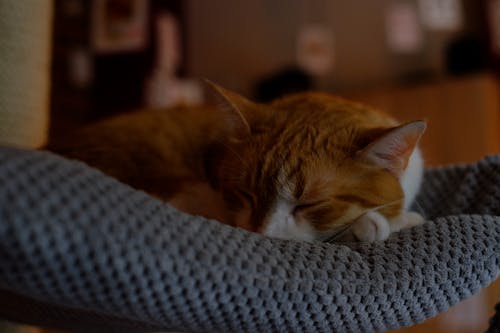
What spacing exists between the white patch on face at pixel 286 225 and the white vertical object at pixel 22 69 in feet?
2.05

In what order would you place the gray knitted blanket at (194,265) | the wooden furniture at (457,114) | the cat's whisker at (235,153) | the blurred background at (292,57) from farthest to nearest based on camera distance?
the blurred background at (292,57), the wooden furniture at (457,114), the cat's whisker at (235,153), the gray knitted blanket at (194,265)

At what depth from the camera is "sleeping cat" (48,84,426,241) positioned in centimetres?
87

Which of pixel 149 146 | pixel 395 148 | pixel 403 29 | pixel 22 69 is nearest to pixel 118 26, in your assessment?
pixel 403 29

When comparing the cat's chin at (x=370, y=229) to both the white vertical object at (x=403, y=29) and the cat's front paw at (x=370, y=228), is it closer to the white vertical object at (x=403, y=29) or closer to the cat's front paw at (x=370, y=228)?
the cat's front paw at (x=370, y=228)

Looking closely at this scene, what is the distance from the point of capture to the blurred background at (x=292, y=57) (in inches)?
119

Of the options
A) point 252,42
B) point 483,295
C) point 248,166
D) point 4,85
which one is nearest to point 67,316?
point 248,166

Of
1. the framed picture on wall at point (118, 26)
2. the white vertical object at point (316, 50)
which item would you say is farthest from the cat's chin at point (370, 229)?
the white vertical object at point (316, 50)

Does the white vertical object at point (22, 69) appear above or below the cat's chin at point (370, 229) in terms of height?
above

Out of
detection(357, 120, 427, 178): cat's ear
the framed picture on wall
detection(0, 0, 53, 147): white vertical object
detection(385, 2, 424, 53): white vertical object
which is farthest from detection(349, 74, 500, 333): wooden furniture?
detection(0, 0, 53, 147): white vertical object

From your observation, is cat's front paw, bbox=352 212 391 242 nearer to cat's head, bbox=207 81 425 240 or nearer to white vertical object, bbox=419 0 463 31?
cat's head, bbox=207 81 425 240

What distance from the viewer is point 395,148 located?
2.82ft

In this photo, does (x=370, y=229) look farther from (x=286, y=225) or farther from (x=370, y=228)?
(x=286, y=225)

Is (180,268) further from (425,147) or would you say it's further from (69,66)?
(69,66)

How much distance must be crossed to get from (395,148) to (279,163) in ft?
0.70
